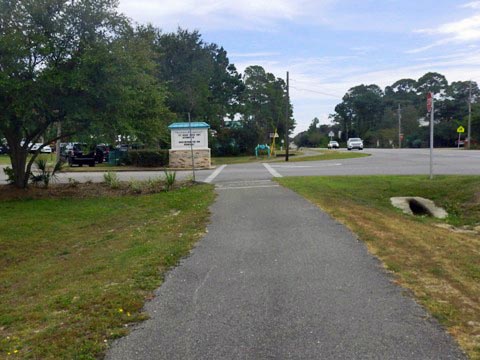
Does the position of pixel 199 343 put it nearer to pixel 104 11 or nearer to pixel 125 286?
pixel 125 286

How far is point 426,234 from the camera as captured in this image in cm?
858

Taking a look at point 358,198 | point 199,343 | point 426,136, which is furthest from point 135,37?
point 426,136

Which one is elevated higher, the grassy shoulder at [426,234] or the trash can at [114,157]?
the trash can at [114,157]

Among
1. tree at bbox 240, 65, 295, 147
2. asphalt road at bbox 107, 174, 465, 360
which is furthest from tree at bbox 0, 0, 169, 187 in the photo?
tree at bbox 240, 65, 295, 147

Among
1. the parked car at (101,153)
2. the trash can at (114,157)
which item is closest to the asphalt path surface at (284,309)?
the trash can at (114,157)

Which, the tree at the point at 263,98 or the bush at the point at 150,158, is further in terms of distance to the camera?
the tree at the point at 263,98

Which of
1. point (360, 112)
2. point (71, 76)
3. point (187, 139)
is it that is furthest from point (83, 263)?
point (360, 112)

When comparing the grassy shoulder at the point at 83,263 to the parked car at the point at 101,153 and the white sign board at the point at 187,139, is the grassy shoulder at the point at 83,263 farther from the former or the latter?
the parked car at the point at 101,153

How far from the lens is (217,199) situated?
516 inches

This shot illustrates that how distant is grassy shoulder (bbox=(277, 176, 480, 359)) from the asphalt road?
0.82ft

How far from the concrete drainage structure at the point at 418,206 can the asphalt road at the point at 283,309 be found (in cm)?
549

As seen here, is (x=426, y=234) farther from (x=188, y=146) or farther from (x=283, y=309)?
(x=188, y=146)

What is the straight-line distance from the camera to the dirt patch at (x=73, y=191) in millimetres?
15523

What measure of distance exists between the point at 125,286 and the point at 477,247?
18.6ft
